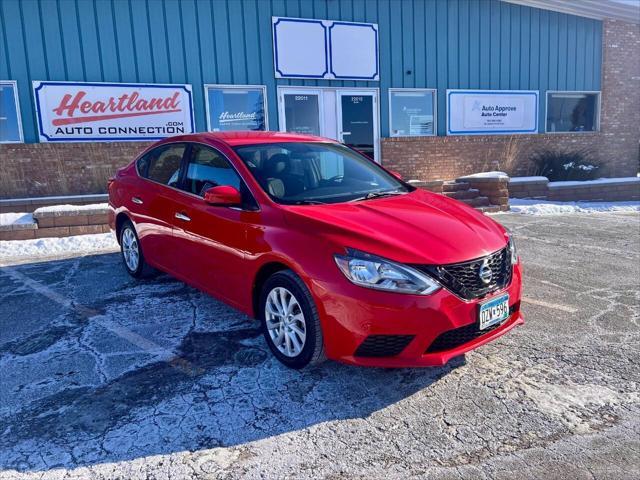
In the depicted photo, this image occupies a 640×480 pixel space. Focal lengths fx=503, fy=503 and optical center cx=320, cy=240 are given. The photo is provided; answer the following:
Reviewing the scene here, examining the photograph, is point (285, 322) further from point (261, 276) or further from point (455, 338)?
point (455, 338)

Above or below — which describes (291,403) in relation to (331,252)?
below

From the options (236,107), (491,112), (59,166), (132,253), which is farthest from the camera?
(491,112)

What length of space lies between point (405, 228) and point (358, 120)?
29.3ft

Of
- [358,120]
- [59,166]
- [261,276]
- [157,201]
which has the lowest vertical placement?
[261,276]

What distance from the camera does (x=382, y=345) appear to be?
3.01m

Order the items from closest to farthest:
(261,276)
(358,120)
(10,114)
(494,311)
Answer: (494,311)
(261,276)
(10,114)
(358,120)

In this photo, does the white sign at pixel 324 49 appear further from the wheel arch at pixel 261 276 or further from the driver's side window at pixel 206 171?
the wheel arch at pixel 261 276

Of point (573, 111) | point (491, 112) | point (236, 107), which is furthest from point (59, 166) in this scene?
point (573, 111)

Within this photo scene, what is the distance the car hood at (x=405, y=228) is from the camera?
10.1 feet

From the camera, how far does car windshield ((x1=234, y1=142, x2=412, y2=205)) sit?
12.7ft

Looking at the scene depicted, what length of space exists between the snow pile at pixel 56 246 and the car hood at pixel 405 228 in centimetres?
516

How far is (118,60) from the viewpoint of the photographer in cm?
977

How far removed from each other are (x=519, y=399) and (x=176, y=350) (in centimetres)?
246

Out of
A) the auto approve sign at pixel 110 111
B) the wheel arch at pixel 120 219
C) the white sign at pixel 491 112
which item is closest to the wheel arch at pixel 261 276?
the wheel arch at pixel 120 219
